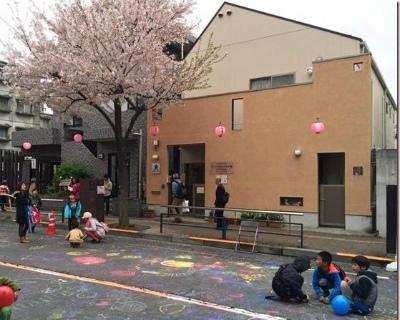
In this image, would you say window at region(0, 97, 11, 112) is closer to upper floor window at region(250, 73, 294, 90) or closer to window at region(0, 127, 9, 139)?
window at region(0, 127, 9, 139)

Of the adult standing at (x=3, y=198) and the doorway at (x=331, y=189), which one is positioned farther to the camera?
the adult standing at (x=3, y=198)

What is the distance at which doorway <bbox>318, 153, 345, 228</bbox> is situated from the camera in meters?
16.1

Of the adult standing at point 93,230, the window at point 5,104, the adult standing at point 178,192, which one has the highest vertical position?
the window at point 5,104

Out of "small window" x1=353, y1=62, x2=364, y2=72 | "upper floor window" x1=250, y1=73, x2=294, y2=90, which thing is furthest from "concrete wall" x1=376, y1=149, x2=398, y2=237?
"upper floor window" x1=250, y1=73, x2=294, y2=90

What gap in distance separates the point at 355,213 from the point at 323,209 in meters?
1.23

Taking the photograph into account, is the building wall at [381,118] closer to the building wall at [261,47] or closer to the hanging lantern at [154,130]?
the building wall at [261,47]

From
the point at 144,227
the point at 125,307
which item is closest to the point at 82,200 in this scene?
the point at 144,227

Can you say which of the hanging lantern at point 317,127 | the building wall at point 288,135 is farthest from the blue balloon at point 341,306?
the hanging lantern at point 317,127

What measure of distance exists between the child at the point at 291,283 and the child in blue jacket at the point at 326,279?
0.25 m

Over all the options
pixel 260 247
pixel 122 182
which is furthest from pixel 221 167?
pixel 260 247

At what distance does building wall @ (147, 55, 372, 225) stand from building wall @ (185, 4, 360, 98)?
2.19 m

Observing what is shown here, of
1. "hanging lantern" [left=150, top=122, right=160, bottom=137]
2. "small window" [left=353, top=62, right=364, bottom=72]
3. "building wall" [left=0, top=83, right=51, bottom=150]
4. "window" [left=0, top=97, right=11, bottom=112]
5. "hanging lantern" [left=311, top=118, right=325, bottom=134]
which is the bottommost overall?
"hanging lantern" [left=311, top=118, right=325, bottom=134]

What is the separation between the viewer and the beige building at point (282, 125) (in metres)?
15.8

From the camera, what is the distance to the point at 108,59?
49.6ft
